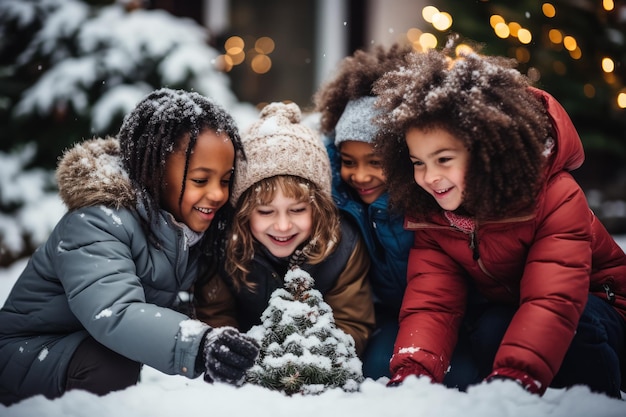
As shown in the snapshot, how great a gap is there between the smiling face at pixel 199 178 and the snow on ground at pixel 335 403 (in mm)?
646

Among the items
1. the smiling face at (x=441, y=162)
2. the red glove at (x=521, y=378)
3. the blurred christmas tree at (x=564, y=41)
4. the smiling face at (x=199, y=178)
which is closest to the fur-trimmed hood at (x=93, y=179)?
the smiling face at (x=199, y=178)

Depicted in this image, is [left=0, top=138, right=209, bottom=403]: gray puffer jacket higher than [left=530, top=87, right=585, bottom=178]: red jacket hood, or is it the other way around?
[left=530, top=87, right=585, bottom=178]: red jacket hood

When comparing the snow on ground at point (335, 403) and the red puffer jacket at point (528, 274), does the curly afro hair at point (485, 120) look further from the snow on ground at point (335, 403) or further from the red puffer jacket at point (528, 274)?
the snow on ground at point (335, 403)

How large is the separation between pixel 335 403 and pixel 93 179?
1.15 meters

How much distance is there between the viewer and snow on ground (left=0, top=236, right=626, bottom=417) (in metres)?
1.70

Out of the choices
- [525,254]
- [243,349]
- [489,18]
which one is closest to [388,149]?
[525,254]

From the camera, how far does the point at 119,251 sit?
6.27ft

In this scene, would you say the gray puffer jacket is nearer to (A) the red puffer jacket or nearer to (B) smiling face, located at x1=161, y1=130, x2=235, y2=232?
(B) smiling face, located at x1=161, y1=130, x2=235, y2=232

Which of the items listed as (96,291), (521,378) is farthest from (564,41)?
(96,291)

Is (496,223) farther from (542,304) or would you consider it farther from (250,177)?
(250,177)

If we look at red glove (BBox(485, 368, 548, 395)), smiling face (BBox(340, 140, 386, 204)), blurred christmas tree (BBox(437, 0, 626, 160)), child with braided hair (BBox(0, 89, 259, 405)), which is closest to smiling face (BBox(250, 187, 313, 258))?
child with braided hair (BBox(0, 89, 259, 405))

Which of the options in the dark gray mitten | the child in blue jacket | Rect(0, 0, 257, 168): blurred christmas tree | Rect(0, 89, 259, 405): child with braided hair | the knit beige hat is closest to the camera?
the dark gray mitten

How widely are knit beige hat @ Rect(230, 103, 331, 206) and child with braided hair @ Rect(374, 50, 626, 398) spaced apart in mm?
308

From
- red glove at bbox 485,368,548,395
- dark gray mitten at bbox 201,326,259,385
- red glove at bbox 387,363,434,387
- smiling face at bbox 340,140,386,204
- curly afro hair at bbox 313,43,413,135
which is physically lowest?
red glove at bbox 387,363,434,387
